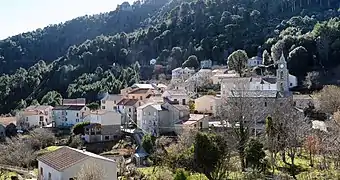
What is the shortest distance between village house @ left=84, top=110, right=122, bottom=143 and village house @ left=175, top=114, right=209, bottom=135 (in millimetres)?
6514

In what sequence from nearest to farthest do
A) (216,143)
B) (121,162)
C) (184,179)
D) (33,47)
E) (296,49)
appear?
(184,179)
(216,143)
(121,162)
(296,49)
(33,47)

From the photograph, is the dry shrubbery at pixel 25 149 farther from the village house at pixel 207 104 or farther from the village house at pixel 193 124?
the village house at pixel 207 104

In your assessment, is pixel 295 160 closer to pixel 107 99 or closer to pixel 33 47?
pixel 107 99

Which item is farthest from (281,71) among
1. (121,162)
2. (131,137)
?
(121,162)

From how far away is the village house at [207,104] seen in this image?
135 feet

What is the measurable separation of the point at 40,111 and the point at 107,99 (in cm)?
817

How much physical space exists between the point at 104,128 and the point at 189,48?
30136mm

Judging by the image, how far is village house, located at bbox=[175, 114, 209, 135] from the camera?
35781mm

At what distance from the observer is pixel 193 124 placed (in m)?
35.9

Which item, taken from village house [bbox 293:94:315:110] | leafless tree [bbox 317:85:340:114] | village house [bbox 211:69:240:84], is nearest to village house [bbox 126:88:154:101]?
village house [bbox 211:69:240:84]

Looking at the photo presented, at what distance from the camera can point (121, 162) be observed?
3048 centimetres

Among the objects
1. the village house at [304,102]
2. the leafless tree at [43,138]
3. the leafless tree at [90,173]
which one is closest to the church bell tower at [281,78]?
the village house at [304,102]

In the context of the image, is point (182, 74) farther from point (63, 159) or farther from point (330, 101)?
point (63, 159)

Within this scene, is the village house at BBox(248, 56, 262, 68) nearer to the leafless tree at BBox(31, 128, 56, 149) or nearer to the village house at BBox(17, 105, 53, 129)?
the village house at BBox(17, 105, 53, 129)
